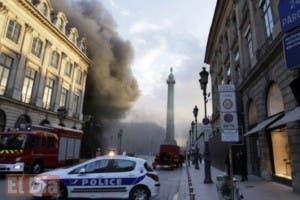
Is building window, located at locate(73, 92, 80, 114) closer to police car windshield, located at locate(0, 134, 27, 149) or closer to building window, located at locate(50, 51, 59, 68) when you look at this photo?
building window, located at locate(50, 51, 59, 68)

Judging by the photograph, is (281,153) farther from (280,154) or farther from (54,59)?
(54,59)

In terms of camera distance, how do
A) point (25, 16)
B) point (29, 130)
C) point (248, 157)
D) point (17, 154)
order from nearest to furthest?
point (17, 154), point (29, 130), point (248, 157), point (25, 16)

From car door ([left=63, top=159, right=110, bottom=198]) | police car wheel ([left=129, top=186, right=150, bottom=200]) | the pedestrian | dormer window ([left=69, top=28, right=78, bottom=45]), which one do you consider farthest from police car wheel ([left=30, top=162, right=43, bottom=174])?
dormer window ([left=69, top=28, right=78, bottom=45])

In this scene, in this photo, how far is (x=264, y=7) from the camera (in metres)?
15.1

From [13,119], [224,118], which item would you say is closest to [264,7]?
[224,118]

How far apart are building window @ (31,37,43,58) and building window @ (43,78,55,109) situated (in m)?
3.95

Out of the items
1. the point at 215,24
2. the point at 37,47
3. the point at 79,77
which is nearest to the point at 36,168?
the point at 37,47

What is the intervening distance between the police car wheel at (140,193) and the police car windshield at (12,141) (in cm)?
969

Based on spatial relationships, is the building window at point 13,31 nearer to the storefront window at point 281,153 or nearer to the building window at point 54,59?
the building window at point 54,59

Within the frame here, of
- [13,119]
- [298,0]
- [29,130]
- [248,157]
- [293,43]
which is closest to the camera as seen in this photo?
[298,0]

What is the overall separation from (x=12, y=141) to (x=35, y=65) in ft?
58.7

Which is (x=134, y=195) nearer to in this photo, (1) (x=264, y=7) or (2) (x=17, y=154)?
Answer: (2) (x=17, y=154)

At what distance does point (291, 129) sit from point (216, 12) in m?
20.5

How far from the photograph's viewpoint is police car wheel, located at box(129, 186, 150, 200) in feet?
26.5
